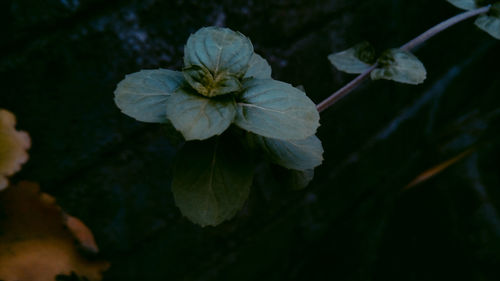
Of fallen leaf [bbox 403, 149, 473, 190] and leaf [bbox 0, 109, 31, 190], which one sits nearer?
leaf [bbox 0, 109, 31, 190]

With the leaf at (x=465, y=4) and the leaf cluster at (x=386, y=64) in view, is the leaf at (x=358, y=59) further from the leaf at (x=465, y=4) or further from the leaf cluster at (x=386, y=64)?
the leaf at (x=465, y=4)

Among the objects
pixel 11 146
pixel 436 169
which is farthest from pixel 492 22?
pixel 436 169

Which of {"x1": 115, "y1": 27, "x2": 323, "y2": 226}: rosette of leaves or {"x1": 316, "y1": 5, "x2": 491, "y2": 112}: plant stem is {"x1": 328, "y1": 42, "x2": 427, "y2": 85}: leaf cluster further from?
{"x1": 115, "y1": 27, "x2": 323, "y2": 226}: rosette of leaves

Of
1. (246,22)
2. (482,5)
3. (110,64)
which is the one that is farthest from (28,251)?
(482,5)

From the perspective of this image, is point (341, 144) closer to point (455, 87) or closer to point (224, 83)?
point (455, 87)

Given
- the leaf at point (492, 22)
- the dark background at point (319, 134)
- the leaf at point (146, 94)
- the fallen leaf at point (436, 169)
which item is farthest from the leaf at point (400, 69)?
the fallen leaf at point (436, 169)

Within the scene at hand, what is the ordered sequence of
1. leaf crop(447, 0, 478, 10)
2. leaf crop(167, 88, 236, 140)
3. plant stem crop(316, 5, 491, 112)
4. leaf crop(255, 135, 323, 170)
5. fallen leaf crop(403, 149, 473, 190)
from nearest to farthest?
leaf crop(167, 88, 236, 140) → leaf crop(255, 135, 323, 170) → plant stem crop(316, 5, 491, 112) → leaf crop(447, 0, 478, 10) → fallen leaf crop(403, 149, 473, 190)

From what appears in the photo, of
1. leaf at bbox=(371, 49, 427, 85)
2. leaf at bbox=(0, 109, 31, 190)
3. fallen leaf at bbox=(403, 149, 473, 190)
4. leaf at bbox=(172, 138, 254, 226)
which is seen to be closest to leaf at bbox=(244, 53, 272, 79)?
leaf at bbox=(172, 138, 254, 226)
